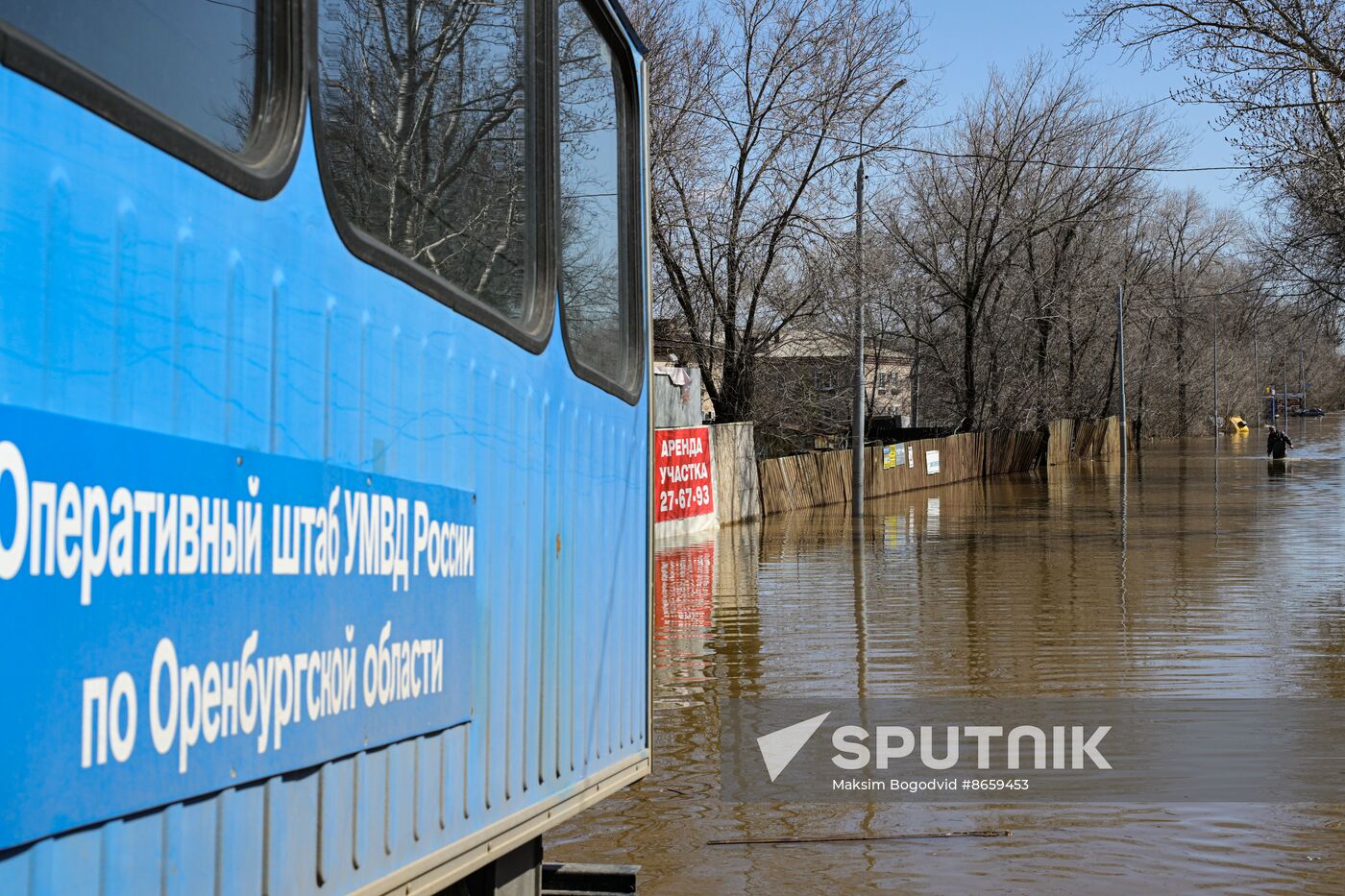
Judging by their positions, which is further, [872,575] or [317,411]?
[872,575]

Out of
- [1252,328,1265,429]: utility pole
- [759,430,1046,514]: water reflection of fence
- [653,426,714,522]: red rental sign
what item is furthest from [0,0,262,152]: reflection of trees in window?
[1252,328,1265,429]: utility pole

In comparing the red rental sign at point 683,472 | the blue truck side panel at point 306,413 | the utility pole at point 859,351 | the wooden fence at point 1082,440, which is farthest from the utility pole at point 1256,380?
the blue truck side panel at point 306,413

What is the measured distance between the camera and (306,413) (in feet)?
8.00

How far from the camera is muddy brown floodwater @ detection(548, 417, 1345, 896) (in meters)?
6.25

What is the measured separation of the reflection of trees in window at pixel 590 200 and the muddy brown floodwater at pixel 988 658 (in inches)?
106

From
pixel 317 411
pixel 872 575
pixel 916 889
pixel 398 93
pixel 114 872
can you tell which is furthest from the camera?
pixel 872 575

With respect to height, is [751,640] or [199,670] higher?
[199,670]

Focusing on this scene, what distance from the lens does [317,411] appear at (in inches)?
98.0

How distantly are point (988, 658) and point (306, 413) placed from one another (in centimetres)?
981

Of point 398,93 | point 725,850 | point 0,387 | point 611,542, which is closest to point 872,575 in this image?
point 725,850

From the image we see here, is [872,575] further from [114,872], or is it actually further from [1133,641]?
[114,872]

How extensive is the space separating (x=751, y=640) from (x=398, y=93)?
33.7 feet

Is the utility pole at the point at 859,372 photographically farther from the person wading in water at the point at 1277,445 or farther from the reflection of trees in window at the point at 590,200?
the person wading in water at the point at 1277,445

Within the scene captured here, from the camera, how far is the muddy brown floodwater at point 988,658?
6250mm
